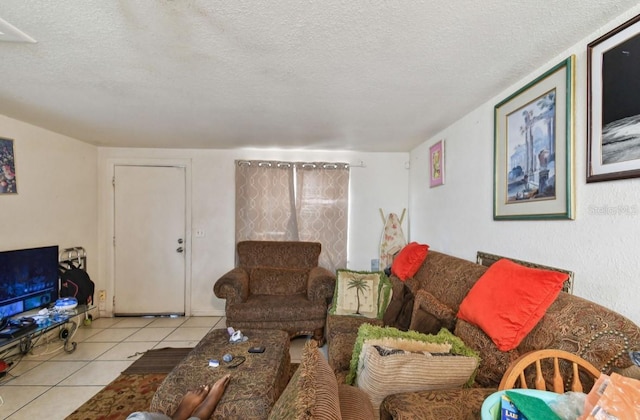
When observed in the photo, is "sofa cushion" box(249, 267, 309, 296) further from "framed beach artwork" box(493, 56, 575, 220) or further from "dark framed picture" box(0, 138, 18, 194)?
"dark framed picture" box(0, 138, 18, 194)

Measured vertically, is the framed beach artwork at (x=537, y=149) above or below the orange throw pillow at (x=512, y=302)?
above

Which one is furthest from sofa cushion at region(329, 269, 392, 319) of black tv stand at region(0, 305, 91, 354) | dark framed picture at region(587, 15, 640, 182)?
black tv stand at region(0, 305, 91, 354)

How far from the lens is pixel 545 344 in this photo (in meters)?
1.17

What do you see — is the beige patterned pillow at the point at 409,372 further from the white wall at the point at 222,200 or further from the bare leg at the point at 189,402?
the white wall at the point at 222,200

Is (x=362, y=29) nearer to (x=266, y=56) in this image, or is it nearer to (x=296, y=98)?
(x=266, y=56)

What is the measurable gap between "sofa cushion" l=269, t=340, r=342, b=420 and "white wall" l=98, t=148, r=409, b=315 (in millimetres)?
2886

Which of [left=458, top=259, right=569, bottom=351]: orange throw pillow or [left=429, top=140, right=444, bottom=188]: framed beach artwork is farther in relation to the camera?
[left=429, top=140, right=444, bottom=188]: framed beach artwork

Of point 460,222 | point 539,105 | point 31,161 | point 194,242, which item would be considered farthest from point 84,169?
point 539,105

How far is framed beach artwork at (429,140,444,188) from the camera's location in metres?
2.71

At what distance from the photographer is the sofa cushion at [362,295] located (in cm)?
248

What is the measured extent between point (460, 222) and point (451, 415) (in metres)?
1.69

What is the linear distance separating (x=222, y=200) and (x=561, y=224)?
11.2ft

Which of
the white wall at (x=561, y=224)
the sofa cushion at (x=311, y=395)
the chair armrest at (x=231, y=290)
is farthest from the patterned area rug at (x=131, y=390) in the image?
the white wall at (x=561, y=224)

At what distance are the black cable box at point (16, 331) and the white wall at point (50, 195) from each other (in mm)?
781
